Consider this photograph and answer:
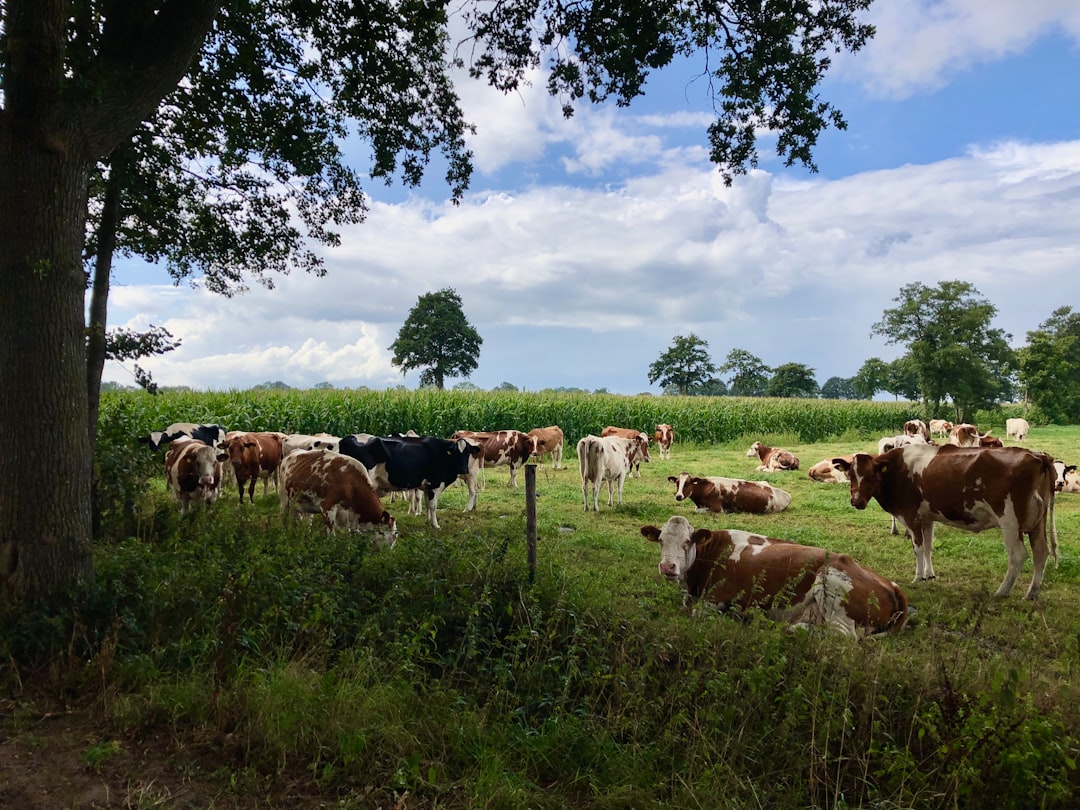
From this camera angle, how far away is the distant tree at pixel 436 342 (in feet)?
203

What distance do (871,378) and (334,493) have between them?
121583 millimetres

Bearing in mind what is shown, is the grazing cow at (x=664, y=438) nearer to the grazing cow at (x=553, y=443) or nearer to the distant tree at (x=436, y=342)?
the grazing cow at (x=553, y=443)

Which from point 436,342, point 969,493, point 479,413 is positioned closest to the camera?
point 969,493

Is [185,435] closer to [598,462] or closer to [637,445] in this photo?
[598,462]

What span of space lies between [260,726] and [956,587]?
804 centimetres

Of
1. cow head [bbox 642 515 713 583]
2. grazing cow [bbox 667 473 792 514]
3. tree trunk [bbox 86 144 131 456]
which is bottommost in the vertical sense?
grazing cow [bbox 667 473 792 514]

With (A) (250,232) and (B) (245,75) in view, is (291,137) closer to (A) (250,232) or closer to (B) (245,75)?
(B) (245,75)

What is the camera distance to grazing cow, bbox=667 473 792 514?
44.5ft

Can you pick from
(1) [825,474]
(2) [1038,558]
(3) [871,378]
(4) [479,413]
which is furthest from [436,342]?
(3) [871,378]

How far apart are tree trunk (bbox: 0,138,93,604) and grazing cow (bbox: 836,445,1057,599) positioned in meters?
9.42

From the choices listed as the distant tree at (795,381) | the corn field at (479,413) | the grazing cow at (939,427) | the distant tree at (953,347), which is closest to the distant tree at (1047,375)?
the distant tree at (953,347)

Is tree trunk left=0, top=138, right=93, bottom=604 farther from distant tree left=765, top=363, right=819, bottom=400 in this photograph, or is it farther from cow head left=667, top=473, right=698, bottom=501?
distant tree left=765, top=363, right=819, bottom=400

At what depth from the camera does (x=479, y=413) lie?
24.5 metres

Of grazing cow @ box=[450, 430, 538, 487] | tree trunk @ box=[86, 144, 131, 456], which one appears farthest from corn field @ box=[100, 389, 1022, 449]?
grazing cow @ box=[450, 430, 538, 487]
